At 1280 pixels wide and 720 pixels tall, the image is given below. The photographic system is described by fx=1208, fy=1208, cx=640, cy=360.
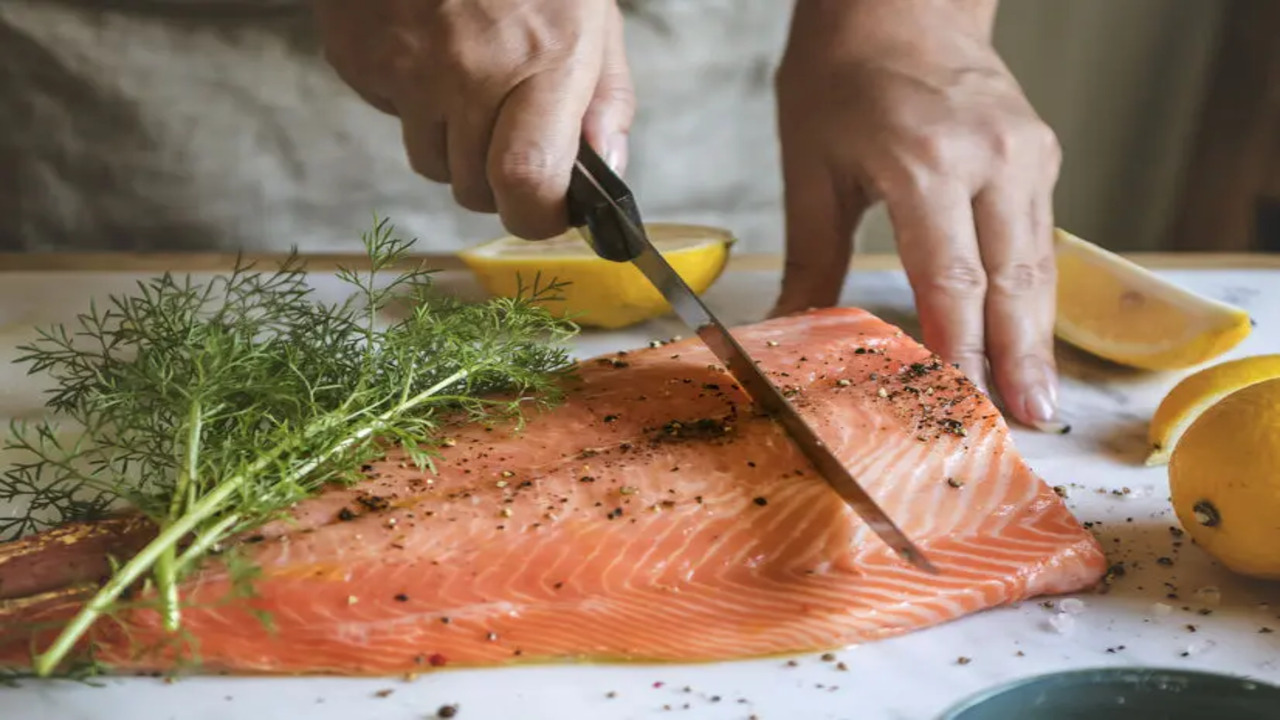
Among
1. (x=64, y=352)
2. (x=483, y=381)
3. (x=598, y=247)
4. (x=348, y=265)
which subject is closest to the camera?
(x=483, y=381)

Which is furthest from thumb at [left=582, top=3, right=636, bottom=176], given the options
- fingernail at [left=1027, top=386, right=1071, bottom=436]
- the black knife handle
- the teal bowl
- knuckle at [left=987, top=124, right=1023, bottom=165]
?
the teal bowl

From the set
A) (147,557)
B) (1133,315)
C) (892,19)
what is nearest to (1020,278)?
(1133,315)

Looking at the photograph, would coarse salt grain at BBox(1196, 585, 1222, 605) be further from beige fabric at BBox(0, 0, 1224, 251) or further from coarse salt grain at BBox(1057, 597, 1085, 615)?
beige fabric at BBox(0, 0, 1224, 251)

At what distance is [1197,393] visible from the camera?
5.41ft

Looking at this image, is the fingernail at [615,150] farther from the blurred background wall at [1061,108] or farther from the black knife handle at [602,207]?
the blurred background wall at [1061,108]

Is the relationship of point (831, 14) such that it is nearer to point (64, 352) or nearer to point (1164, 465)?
point (1164, 465)

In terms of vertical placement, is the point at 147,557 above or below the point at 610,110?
below

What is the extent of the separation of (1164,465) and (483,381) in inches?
37.1

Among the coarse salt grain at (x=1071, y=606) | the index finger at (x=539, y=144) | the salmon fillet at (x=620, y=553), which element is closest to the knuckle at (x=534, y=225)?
the index finger at (x=539, y=144)

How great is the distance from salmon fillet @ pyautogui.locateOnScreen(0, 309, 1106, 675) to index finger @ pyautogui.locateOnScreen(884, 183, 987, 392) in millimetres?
404

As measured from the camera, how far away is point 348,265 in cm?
246

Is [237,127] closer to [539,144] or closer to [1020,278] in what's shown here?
[539,144]

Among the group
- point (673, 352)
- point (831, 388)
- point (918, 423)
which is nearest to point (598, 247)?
point (673, 352)

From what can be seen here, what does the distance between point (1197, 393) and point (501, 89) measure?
1072 millimetres
